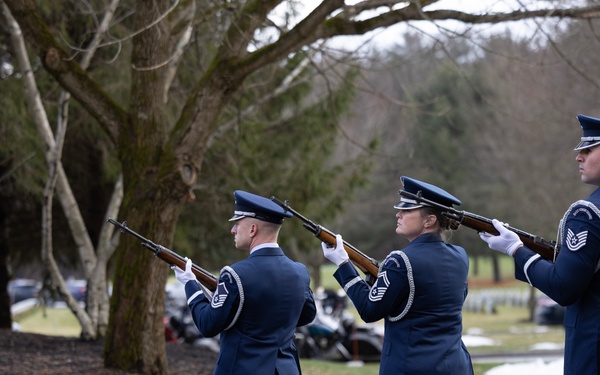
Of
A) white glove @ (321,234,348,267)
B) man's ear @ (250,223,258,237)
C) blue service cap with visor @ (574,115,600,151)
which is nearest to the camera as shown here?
blue service cap with visor @ (574,115,600,151)

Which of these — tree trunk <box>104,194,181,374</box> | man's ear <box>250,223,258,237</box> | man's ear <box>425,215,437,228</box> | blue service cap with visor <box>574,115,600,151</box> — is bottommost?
tree trunk <box>104,194,181,374</box>

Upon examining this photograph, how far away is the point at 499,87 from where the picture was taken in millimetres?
33438

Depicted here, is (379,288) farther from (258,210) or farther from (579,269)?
(579,269)

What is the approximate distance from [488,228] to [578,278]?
0.59 m

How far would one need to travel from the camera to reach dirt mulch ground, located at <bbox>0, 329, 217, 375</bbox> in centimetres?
859

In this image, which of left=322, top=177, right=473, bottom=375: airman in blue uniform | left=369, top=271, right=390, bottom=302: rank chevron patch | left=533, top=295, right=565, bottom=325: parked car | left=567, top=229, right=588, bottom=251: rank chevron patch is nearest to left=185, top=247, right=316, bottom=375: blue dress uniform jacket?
left=322, top=177, right=473, bottom=375: airman in blue uniform

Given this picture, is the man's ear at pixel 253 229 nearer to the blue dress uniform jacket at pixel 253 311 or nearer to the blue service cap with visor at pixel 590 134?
the blue dress uniform jacket at pixel 253 311

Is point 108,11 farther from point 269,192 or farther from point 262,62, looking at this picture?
point 269,192

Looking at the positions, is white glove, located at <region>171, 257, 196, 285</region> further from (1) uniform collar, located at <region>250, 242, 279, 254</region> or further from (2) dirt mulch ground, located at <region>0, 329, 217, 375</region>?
(2) dirt mulch ground, located at <region>0, 329, 217, 375</region>

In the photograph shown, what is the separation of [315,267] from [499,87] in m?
9.65

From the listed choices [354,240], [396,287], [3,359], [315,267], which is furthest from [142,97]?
[354,240]

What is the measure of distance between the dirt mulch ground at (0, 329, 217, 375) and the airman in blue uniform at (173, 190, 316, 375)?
152 inches

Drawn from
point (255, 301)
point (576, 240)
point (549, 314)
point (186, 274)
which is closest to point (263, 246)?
point (255, 301)

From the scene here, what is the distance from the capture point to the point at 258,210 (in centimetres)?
486
